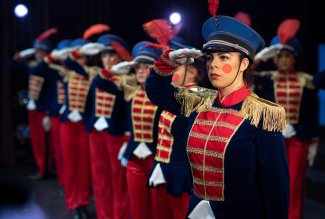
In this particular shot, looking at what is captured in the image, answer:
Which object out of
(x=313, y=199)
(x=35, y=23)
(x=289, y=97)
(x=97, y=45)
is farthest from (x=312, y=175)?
(x=35, y=23)

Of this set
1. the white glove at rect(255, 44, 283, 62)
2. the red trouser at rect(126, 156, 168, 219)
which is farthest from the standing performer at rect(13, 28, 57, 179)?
the red trouser at rect(126, 156, 168, 219)

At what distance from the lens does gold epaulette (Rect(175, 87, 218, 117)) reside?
2.60m

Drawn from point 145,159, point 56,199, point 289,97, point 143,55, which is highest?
point 143,55

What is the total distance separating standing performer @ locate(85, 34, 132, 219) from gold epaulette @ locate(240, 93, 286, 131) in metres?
2.25

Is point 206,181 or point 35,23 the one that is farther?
point 35,23

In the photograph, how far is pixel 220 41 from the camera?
244cm

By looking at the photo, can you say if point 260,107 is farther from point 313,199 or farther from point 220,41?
point 313,199

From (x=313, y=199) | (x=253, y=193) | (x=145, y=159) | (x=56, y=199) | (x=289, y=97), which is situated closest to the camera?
(x=253, y=193)

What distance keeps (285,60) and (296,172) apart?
965mm

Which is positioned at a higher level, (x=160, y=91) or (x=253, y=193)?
(x=160, y=91)

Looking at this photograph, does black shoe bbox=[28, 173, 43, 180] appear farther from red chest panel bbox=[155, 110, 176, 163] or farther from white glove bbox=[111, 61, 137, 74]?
red chest panel bbox=[155, 110, 176, 163]

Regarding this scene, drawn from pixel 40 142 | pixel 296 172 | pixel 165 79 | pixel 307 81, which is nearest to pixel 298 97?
pixel 307 81

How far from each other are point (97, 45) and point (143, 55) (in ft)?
3.75

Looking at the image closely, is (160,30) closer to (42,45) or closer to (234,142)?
(234,142)
